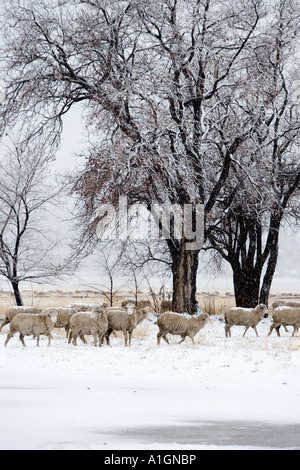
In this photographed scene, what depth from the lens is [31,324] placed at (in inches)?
533

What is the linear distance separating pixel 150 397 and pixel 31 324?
20.9 ft

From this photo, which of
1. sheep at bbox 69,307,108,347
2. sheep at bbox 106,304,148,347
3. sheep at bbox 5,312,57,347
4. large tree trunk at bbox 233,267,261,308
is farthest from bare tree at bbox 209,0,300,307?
sheep at bbox 5,312,57,347

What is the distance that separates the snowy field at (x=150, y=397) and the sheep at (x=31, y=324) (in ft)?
1.20

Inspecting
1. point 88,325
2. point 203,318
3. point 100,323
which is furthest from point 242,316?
point 88,325

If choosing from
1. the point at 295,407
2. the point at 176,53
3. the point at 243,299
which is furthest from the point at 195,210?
the point at 295,407

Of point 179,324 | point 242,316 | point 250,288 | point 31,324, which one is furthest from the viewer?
point 250,288

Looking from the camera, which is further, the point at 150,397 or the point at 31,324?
the point at 31,324

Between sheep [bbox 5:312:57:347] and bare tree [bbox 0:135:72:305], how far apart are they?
32.0ft

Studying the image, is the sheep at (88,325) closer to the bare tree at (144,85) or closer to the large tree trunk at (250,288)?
the bare tree at (144,85)

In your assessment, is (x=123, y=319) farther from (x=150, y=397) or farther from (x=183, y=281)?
(x=150, y=397)

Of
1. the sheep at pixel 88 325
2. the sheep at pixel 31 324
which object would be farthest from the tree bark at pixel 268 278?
the sheep at pixel 31 324

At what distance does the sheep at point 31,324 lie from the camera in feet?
44.2

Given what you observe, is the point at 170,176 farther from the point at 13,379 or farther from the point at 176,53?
the point at 13,379

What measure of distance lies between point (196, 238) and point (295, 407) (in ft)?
41.7
